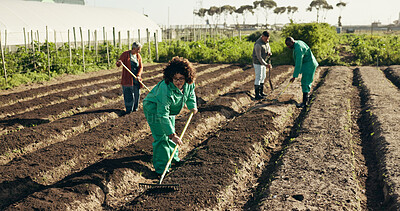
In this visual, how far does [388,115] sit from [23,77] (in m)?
11.1

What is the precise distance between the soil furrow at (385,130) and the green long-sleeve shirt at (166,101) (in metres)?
2.66

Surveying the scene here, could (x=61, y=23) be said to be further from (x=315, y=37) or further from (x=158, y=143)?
(x=158, y=143)

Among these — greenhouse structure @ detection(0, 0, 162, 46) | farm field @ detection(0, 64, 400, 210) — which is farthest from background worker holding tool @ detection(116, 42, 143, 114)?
greenhouse structure @ detection(0, 0, 162, 46)

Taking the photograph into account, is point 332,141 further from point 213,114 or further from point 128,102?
point 128,102

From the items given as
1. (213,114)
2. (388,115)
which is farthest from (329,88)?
(213,114)

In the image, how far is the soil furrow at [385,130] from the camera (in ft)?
13.9

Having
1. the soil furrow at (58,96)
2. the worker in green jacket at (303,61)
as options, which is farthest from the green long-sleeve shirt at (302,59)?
the soil furrow at (58,96)

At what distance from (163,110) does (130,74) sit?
11.4 feet

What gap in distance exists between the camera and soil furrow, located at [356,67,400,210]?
→ 13.9 feet

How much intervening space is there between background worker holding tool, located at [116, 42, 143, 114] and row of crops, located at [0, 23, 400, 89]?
5506 millimetres

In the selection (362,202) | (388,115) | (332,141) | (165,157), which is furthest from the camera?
(388,115)

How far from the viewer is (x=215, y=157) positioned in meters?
5.07

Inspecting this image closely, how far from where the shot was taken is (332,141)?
5.81m

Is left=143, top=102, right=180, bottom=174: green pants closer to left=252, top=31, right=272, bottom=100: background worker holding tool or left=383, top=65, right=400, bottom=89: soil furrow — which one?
left=252, top=31, right=272, bottom=100: background worker holding tool
